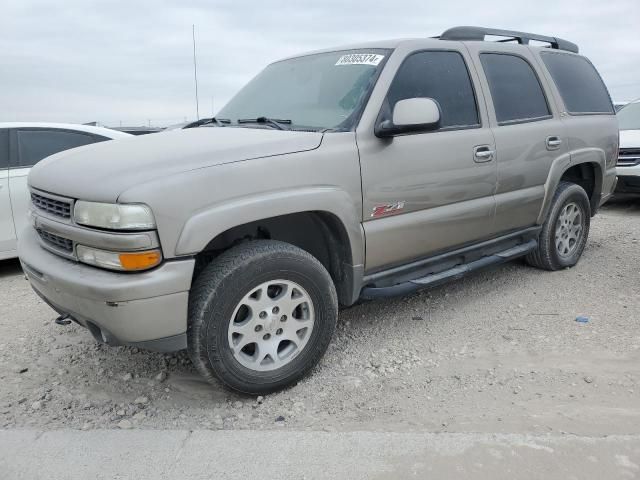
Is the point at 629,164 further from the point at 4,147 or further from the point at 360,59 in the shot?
the point at 4,147

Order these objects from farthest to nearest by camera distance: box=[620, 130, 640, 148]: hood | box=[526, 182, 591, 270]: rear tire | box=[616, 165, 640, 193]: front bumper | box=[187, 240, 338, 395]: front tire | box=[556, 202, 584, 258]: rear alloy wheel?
1. box=[620, 130, 640, 148]: hood
2. box=[616, 165, 640, 193]: front bumper
3. box=[556, 202, 584, 258]: rear alloy wheel
4. box=[526, 182, 591, 270]: rear tire
5. box=[187, 240, 338, 395]: front tire

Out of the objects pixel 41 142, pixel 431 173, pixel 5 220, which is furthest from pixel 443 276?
pixel 41 142

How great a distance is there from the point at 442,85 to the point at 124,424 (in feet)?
9.30

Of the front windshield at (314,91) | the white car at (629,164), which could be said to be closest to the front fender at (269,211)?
the front windshield at (314,91)

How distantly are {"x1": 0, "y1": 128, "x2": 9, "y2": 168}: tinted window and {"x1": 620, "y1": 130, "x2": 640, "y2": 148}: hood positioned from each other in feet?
25.4

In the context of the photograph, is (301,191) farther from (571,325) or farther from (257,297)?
(571,325)

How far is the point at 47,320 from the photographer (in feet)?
13.5

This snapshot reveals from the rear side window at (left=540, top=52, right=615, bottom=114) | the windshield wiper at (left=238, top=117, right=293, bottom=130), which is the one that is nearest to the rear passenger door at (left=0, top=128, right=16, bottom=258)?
the windshield wiper at (left=238, top=117, right=293, bottom=130)

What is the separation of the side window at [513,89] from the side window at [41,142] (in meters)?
4.11

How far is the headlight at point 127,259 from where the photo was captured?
2475 millimetres

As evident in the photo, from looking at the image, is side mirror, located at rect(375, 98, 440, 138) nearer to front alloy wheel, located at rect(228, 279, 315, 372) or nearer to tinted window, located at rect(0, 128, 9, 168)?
front alloy wheel, located at rect(228, 279, 315, 372)

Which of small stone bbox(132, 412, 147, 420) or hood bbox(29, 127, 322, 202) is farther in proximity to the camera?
small stone bbox(132, 412, 147, 420)

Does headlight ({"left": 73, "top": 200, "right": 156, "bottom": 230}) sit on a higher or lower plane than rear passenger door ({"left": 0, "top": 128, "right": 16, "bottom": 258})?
higher

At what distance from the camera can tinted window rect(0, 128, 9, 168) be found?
529cm
